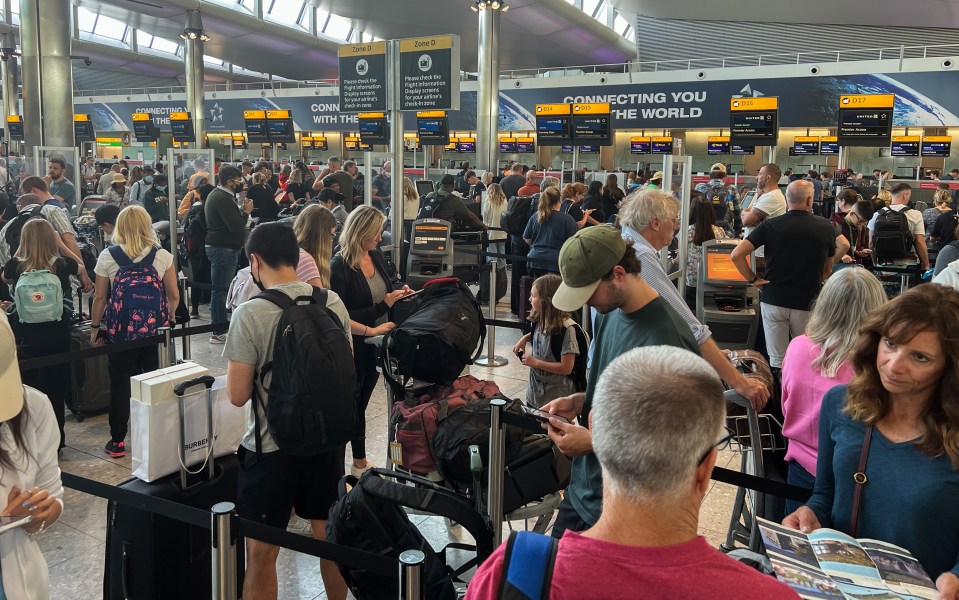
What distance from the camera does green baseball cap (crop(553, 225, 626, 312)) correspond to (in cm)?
237

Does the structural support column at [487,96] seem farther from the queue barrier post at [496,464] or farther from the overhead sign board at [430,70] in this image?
the queue barrier post at [496,464]

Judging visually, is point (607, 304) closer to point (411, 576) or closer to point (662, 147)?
point (411, 576)

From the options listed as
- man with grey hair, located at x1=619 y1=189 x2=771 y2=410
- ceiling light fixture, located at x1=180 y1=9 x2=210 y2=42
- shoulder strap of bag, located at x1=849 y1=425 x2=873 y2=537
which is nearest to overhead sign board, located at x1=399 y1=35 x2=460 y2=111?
man with grey hair, located at x1=619 y1=189 x2=771 y2=410

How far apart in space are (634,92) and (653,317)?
22.0m

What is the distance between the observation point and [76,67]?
136 ft

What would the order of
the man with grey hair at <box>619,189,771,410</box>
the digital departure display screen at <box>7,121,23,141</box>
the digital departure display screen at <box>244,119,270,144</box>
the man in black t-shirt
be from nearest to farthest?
the man with grey hair at <box>619,189,771,410</box>, the man in black t-shirt, the digital departure display screen at <box>244,119,270,144</box>, the digital departure display screen at <box>7,121,23,141</box>

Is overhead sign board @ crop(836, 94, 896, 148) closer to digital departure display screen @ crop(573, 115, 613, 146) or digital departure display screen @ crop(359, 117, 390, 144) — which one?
digital departure display screen @ crop(573, 115, 613, 146)

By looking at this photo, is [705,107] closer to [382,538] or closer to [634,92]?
[634,92]

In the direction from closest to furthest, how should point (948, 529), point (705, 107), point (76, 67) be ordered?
point (948, 529)
point (705, 107)
point (76, 67)

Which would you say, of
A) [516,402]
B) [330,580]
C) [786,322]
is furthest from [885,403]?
[786,322]

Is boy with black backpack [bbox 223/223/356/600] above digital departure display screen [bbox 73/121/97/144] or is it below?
below

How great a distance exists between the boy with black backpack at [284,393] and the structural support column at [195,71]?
24.8 m

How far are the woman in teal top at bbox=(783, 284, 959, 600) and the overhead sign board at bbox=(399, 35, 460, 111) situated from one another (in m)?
6.96

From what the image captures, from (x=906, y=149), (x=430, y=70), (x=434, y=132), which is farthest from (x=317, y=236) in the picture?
(x=906, y=149)
